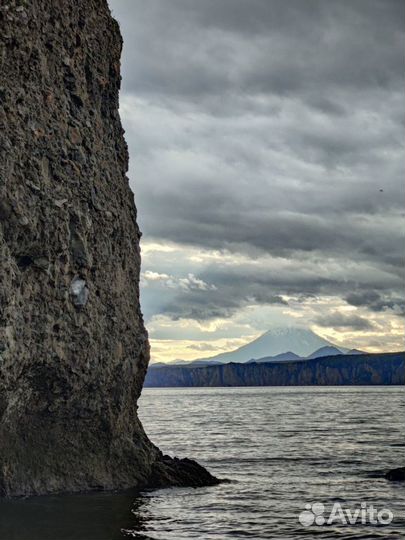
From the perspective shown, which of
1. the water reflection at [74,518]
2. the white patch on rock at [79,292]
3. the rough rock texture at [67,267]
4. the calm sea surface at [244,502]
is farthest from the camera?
the white patch on rock at [79,292]

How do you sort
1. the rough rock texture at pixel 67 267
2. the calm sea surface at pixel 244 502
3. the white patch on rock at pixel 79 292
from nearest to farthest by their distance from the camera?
1. the calm sea surface at pixel 244 502
2. the rough rock texture at pixel 67 267
3. the white patch on rock at pixel 79 292

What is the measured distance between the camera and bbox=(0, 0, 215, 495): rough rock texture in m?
25.6

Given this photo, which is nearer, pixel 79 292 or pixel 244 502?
pixel 79 292

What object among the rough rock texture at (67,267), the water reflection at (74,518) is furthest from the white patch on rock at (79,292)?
the water reflection at (74,518)

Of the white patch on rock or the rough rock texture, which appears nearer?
the rough rock texture

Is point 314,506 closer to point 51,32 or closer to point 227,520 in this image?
point 227,520

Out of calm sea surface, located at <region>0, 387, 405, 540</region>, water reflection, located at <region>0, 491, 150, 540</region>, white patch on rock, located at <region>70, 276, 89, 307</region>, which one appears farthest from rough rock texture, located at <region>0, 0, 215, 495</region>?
calm sea surface, located at <region>0, 387, 405, 540</region>

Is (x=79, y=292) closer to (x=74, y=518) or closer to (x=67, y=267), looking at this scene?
(x=67, y=267)

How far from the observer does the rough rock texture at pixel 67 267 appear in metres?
25.6

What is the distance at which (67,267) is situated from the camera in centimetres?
2773

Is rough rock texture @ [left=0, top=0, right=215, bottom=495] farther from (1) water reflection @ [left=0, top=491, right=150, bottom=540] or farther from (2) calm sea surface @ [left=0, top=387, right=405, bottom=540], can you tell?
(2) calm sea surface @ [left=0, top=387, right=405, bottom=540]

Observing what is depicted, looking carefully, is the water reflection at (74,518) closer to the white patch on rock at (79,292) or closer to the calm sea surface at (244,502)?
the calm sea surface at (244,502)

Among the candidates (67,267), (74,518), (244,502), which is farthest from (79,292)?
(244,502)

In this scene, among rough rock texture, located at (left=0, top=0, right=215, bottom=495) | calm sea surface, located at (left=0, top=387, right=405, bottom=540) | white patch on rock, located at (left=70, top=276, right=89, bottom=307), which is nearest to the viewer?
calm sea surface, located at (left=0, top=387, right=405, bottom=540)
